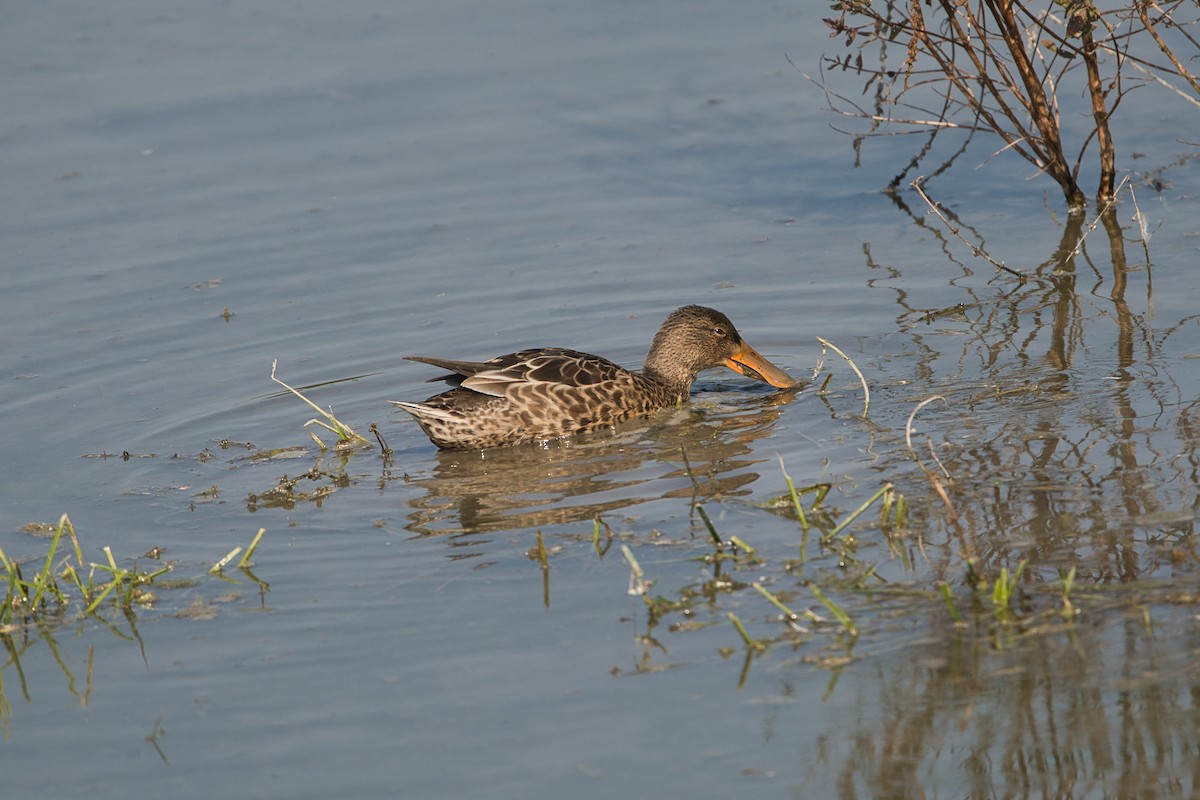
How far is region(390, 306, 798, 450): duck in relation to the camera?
26.1ft

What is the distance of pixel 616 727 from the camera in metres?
4.62

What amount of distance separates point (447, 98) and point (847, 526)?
8385mm

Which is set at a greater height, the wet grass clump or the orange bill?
the orange bill

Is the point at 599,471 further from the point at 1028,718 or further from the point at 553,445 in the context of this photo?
the point at 1028,718

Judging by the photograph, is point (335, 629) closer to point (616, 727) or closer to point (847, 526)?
point (616, 727)

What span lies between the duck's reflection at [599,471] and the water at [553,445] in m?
0.04

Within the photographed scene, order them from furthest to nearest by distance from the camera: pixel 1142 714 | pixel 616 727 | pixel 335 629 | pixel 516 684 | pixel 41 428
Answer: pixel 41 428 < pixel 335 629 < pixel 516 684 < pixel 616 727 < pixel 1142 714

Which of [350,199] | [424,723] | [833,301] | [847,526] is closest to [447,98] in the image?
[350,199]

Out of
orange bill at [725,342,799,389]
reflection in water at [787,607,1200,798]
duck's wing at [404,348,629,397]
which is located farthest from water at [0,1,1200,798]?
duck's wing at [404,348,629,397]

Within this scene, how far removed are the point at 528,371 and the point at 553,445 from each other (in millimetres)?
475

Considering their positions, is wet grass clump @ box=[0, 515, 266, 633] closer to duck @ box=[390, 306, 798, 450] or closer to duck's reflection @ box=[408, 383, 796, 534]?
duck's reflection @ box=[408, 383, 796, 534]

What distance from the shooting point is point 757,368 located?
8.73 m

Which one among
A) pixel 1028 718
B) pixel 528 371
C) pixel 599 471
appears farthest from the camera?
pixel 528 371

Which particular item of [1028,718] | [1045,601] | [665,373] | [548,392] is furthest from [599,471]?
[1028,718]
